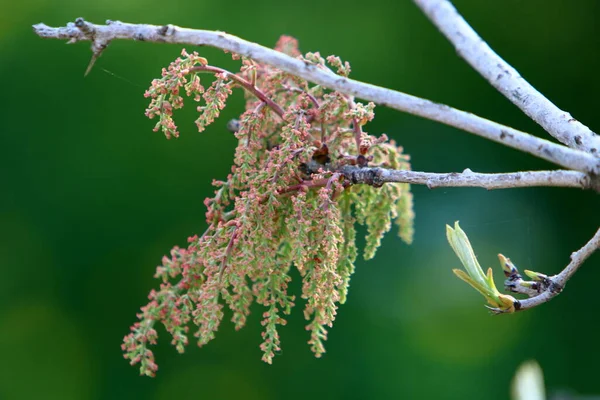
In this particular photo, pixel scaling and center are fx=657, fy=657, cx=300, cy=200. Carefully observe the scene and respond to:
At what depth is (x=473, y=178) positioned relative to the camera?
360mm

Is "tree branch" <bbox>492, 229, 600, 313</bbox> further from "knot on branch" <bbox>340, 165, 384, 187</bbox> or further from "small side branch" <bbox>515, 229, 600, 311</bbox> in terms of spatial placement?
"knot on branch" <bbox>340, 165, 384, 187</bbox>

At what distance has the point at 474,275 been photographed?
41cm

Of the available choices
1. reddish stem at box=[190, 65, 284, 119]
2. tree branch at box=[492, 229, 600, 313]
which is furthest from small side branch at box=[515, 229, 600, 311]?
reddish stem at box=[190, 65, 284, 119]

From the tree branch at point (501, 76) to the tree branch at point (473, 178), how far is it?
1.0 inches

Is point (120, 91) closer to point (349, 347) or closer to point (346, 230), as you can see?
point (349, 347)

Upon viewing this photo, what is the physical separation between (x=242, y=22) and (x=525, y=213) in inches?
31.6

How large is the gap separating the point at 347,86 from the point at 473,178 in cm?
9

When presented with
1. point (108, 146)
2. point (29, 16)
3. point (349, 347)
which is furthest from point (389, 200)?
point (29, 16)

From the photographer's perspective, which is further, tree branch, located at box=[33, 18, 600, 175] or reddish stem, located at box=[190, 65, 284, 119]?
reddish stem, located at box=[190, 65, 284, 119]

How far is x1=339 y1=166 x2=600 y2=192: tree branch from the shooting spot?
0.30 meters

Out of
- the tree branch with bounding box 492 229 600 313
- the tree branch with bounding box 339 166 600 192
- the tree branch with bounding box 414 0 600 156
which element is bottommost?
the tree branch with bounding box 492 229 600 313

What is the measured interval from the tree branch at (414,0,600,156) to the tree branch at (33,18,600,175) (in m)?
0.04

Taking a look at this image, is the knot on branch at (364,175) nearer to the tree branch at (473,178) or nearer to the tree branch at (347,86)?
the tree branch at (473,178)

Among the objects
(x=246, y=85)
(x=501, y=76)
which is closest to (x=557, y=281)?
(x=501, y=76)
